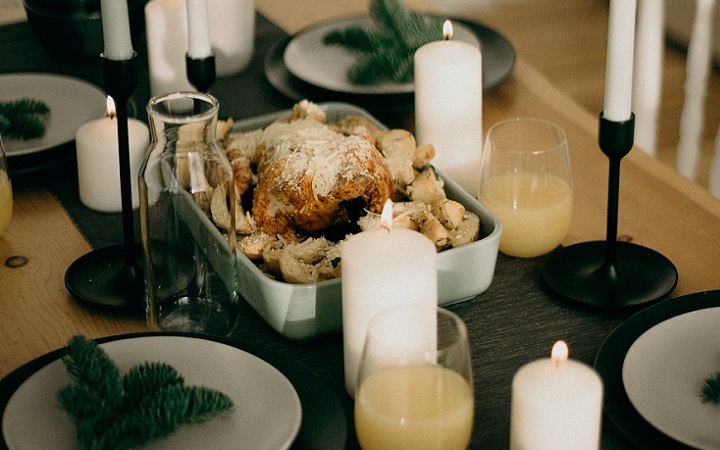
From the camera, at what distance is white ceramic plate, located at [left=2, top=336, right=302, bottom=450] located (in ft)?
2.98

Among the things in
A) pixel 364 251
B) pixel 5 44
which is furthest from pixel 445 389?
pixel 5 44

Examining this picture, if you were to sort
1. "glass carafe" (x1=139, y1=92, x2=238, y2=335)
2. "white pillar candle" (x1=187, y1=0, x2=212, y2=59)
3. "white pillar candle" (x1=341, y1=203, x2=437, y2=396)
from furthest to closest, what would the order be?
"white pillar candle" (x1=187, y1=0, x2=212, y2=59) → "glass carafe" (x1=139, y1=92, x2=238, y2=335) → "white pillar candle" (x1=341, y1=203, x2=437, y2=396)

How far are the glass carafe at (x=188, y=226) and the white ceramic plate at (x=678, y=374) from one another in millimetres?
434

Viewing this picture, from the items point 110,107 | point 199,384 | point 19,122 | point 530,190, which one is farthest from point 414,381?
point 19,122

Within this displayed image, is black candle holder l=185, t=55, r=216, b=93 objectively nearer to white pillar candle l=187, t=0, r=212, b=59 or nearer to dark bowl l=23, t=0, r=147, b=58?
white pillar candle l=187, t=0, r=212, b=59

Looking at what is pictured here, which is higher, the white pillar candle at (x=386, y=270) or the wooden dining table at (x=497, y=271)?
the white pillar candle at (x=386, y=270)

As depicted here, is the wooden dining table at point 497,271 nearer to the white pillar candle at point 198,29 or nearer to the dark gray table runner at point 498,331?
the dark gray table runner at point 498,331

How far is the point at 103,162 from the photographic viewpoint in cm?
140

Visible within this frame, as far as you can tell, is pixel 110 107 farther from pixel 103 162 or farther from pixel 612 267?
pixel 612 267

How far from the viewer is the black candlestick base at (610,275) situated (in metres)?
1.19

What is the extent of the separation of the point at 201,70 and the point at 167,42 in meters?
0.29

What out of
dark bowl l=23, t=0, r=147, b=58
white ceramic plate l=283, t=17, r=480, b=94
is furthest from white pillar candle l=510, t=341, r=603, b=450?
dark bowl l=23, t=0, r=147, b=58

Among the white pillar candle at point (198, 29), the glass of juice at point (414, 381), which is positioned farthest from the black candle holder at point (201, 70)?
the glass of juice at point (414, 381)

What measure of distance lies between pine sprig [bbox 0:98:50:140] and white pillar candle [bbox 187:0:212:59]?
322 mm
